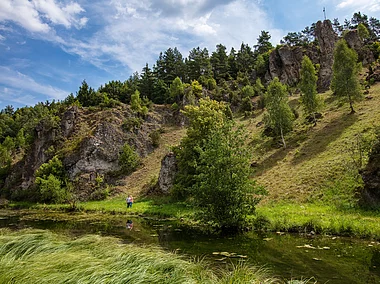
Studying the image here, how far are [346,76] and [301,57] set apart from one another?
3488cm

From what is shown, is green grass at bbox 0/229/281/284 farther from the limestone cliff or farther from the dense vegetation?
the limestone cliff

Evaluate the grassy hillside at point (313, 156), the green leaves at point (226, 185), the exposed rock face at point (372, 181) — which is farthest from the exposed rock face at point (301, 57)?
the green leaves at point (226, 185)

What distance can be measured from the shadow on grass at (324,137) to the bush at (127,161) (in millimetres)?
28722

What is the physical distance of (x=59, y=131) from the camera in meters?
57.8

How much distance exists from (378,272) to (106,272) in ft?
29.3

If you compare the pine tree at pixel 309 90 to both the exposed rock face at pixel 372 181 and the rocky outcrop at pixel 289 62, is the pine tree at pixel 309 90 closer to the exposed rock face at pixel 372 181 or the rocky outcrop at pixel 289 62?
the exposed rock face at pixel 372 181

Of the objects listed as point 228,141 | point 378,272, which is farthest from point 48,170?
point 378,272

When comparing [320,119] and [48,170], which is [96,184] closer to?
[48,170]

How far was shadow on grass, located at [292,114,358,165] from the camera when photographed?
35.9 meters

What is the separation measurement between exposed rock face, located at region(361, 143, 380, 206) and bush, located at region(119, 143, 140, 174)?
128 feet

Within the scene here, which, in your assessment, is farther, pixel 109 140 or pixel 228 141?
pixel 109 140

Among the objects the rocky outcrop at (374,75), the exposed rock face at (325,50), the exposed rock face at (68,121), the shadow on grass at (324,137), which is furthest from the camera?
the exposed rock face at (325,50)

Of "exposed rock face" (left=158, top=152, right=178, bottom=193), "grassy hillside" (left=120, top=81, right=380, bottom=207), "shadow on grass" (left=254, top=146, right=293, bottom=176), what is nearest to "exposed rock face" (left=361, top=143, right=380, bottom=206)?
"grassy hillside" (left=120, top=81, right=380, bottom=207)

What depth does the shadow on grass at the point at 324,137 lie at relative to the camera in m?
35.9
